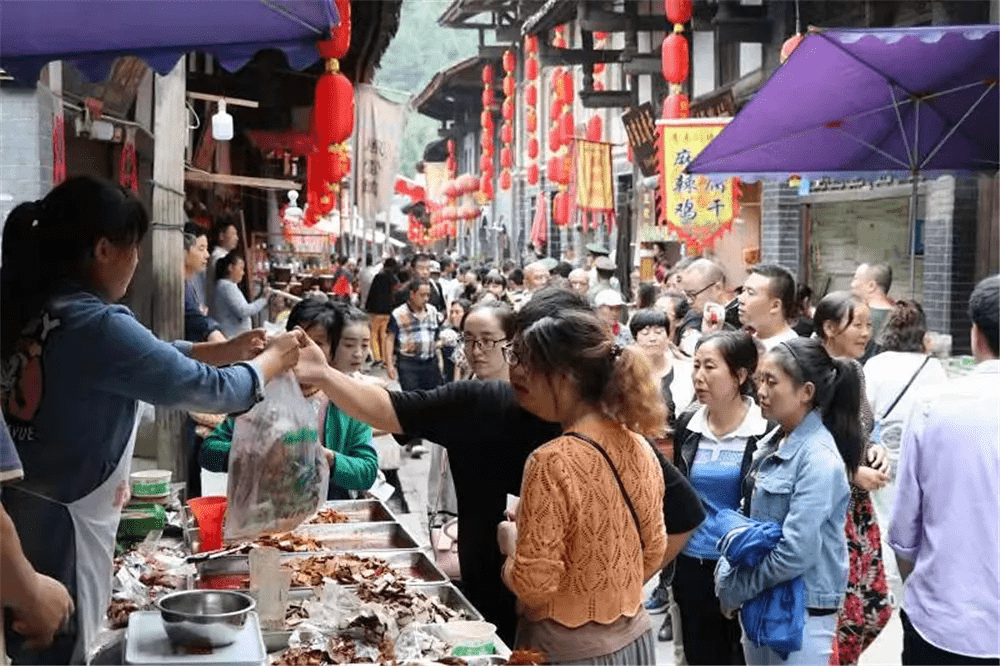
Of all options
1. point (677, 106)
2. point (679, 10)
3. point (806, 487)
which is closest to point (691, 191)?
point (677, 106)

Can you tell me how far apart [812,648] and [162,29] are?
10.5 ft

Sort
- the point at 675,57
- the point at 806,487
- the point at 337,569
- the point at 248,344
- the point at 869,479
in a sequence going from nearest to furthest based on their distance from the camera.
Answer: the point at 248,344 → the point at 337,569 → the point at 806,487 → the point at 869,479 → the point at 675,57

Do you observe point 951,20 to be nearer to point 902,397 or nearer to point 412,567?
point 902,397

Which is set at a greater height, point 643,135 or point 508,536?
point 643,135

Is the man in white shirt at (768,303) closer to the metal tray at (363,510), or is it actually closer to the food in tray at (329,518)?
the metal tray at (363,510)

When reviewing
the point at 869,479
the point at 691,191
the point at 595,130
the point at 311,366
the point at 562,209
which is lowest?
the point at 869,479

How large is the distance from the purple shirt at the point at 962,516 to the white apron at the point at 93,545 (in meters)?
2.50

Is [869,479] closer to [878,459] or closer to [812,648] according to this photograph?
[878,459]

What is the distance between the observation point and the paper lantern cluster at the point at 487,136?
3488 cm

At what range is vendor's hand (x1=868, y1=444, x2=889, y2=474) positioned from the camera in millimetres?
5023

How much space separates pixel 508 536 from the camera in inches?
134

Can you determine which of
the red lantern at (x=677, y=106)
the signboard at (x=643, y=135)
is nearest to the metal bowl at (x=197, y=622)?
the red lantern at (x=677, y=106)

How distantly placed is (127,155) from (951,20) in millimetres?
7132

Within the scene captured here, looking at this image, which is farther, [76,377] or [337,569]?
[337,569]
